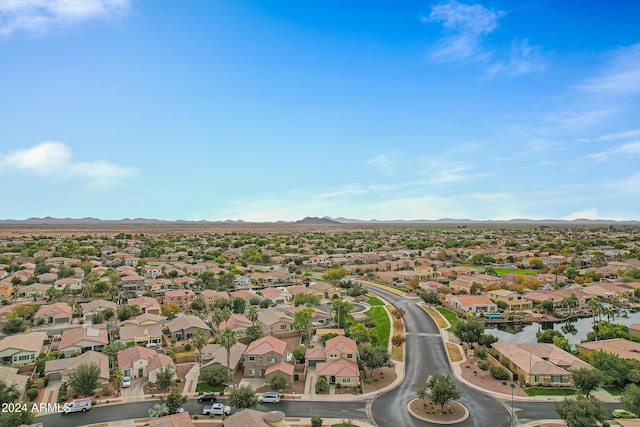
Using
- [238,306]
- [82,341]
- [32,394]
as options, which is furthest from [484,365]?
[82,341]

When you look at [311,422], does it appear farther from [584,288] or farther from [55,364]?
[584,288]

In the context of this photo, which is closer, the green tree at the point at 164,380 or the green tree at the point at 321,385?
the green tree at the point at 164,380

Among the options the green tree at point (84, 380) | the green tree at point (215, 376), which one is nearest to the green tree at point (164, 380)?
the green tree at point (215, 376)

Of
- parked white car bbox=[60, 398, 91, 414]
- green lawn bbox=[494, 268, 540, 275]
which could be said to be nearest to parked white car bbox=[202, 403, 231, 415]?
parked white car bbox=[60, 398, 91, 414]

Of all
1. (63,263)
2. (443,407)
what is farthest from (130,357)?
(63,263)

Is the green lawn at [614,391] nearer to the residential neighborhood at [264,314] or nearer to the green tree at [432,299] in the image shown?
the residential neighborhood at [264,314]

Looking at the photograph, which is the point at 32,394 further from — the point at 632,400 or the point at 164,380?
the point at 632,400
